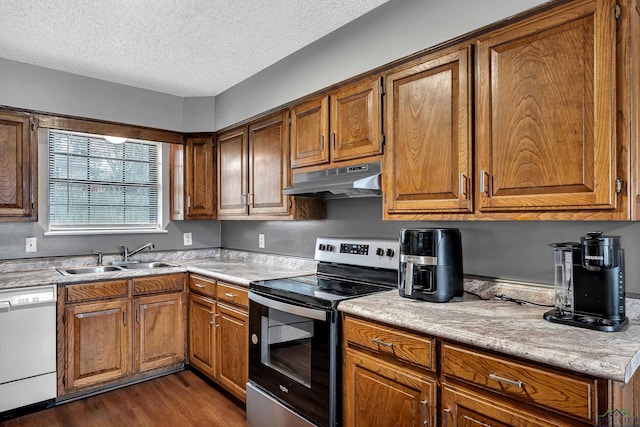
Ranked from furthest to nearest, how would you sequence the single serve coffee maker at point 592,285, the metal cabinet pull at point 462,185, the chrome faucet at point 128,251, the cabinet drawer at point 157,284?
the chrome faucet at point 128,251 < the cabinet drawer at point 157,284 < the metal cabinet pull at point 462,185 < the single serve coffee maker at point 592,285

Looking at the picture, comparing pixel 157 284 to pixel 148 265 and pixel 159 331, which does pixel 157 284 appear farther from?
pixel 148 265

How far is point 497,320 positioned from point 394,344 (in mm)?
413

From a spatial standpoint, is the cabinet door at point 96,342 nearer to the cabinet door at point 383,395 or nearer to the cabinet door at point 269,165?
the cabinet door at point 269,165

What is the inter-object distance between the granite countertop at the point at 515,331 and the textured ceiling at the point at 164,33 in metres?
1.64

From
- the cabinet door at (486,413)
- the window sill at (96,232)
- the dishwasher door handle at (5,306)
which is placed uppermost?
the window sill at (96,232)

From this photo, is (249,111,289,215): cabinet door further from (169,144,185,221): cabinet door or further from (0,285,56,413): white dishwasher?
(0,285,56,413): white dishwasher

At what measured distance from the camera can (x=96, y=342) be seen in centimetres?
281

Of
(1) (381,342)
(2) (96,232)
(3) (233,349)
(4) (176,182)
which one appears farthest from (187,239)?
(1) (381,342)

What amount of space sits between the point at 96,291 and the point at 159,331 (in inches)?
23.2

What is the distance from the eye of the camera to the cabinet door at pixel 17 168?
280 centimetres

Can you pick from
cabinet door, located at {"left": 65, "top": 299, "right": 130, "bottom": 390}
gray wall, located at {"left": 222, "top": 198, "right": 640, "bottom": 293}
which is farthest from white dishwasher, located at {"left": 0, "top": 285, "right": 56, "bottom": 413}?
gray wall, located at {"left": 222, "top": 198, "right": 640, "bottom": 293}

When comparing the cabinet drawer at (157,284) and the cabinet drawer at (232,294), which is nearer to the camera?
the cabinet drawer at (232,294)

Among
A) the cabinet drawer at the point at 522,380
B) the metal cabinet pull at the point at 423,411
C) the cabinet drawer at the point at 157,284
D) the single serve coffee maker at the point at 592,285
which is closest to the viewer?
the cabinet drawer at the point at 522,380

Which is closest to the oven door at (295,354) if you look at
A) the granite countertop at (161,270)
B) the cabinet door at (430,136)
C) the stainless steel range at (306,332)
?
the stainless steel range at (306,332)
